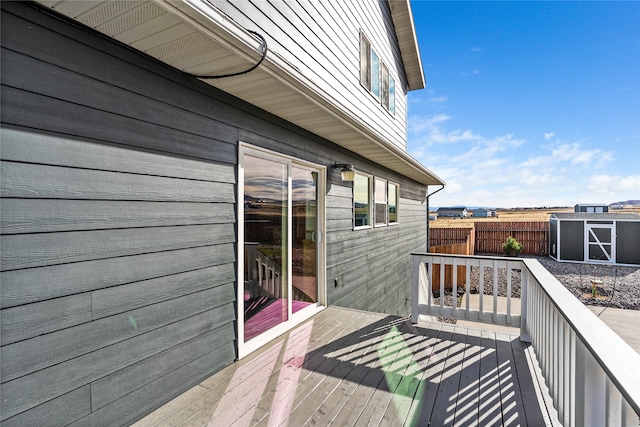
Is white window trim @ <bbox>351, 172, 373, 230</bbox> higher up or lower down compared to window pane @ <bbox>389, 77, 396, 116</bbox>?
lower down

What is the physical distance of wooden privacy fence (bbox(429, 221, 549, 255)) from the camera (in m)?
15.2

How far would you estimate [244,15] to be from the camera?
2.80m

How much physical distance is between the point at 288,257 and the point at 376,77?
4459 millimetres

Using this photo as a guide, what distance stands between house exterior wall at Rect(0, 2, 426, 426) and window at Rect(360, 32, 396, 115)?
370cm

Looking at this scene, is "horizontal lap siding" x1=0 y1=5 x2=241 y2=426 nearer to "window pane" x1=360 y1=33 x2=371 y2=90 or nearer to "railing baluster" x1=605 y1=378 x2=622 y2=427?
"railing baluster" x1=605 y1=378 x2=622 y2=427

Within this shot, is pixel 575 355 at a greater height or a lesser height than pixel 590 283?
greater

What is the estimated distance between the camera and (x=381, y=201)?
19.8 feet

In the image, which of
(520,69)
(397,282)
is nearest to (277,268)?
(397,282)

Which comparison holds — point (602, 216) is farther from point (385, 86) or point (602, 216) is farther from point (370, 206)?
point (370, 206)

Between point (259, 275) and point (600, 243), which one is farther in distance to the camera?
point (600, 243)

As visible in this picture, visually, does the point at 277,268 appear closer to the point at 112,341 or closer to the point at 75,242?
the point at 112,341

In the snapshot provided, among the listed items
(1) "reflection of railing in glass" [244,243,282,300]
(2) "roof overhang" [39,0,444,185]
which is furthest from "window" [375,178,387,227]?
(1) "reflection of railing in glass" [244,243,282,300]

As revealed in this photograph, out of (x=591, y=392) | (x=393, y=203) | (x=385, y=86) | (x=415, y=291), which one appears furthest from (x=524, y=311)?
(x=385, y=86)

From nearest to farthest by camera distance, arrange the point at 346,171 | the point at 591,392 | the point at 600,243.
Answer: the point at 591,392, the point at 346,171, the point at 600,243
